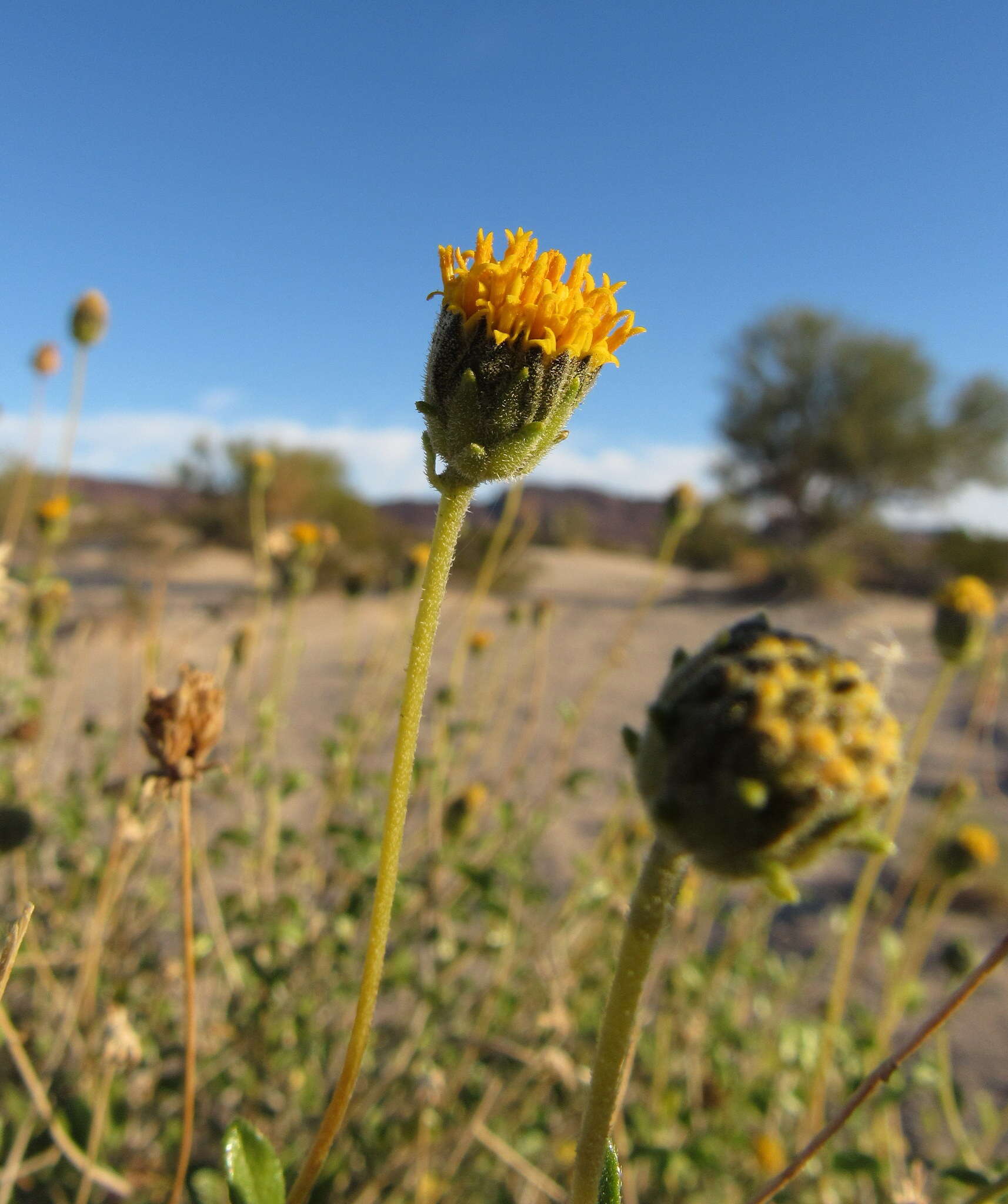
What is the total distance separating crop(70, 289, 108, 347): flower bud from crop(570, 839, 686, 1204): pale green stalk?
301 centimetres

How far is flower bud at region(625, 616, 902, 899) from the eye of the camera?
2.10 ft

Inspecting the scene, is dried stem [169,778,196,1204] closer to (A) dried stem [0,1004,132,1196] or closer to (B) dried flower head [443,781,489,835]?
(A) dried stem [0,1004,132,1196]

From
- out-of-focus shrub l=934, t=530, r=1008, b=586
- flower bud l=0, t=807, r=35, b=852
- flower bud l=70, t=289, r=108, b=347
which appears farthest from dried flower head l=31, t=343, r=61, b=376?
out-of-focus shrub l=934, t=530, r=1008, b=586

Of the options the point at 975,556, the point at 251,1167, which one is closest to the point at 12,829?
the point at 251,1167

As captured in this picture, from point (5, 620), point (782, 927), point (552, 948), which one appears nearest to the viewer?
point (552, 948)

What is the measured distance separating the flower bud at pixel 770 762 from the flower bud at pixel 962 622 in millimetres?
1880

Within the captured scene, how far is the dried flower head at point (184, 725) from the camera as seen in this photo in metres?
0.99

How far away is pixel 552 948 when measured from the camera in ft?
8.14

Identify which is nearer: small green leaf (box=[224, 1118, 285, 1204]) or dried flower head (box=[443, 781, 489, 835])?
small green leaf (box=[224, 1118, 285, 1204])

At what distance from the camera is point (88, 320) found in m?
2.94

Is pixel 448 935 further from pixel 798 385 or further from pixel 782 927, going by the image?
pixel 798 385

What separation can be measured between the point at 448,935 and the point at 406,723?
6.69ft

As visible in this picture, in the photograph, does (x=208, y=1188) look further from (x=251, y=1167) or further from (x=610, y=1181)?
(x=610, y=1181)

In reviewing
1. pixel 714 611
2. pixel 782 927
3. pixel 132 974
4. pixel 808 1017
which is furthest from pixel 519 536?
pixel 714 611
